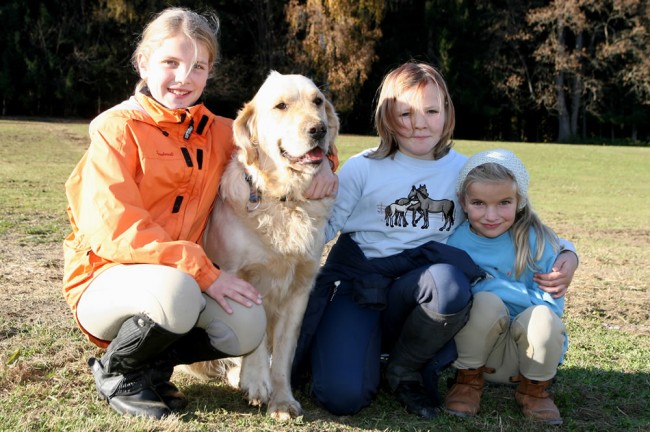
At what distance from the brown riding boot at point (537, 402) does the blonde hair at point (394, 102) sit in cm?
122

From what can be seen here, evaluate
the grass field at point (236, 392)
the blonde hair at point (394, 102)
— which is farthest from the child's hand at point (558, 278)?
the blonde hair at point (394, 102)

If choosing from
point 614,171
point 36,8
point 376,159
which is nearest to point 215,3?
point 36,8

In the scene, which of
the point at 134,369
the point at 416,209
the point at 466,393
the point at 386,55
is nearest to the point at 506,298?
the point at 466,393

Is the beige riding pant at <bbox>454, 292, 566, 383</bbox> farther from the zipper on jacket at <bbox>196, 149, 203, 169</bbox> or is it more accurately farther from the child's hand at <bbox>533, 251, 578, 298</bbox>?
the zipper on jacket at <bbox>196, 149, 203, 169</bbox>

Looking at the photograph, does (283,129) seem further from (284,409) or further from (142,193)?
(284,409)

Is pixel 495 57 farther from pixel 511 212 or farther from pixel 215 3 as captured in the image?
pixel 511 212

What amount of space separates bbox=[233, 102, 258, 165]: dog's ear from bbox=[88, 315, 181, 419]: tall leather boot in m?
0.96

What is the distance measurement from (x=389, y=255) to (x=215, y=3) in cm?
2962

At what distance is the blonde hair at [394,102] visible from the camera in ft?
11.9

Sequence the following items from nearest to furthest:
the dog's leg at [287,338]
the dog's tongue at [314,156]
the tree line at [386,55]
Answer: the dog's leg at [287,338], the dog's tongue at [314,156], the tree line at [386,55]

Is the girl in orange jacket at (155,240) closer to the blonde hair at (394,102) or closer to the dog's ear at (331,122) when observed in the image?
the dog's ear at (331,122)

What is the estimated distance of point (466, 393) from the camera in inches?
128

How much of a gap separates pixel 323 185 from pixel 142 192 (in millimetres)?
885

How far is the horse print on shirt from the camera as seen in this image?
3.53m
